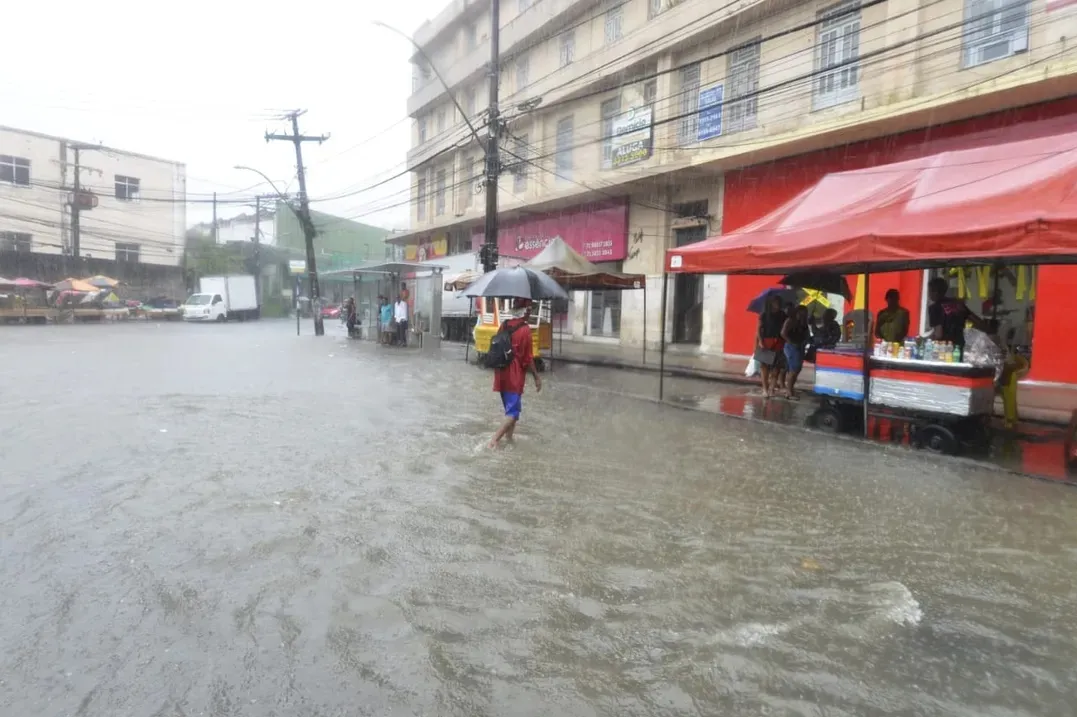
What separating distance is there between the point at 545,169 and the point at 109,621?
23.0 meters

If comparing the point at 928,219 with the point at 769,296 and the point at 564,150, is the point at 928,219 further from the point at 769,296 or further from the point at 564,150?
the point at 564,150

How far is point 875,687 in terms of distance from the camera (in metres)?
2.90

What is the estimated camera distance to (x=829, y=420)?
337 inches

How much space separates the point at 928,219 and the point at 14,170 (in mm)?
47569

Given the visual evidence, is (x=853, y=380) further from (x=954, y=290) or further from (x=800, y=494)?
(x=954, y=290)

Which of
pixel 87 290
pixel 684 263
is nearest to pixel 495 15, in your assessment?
pixel 684 263

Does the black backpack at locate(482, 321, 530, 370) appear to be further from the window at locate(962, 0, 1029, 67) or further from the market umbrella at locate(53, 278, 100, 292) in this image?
the market umbrella at locate(53, 278, 100, 292)

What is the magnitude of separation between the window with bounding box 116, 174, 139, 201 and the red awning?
45051 millimetres

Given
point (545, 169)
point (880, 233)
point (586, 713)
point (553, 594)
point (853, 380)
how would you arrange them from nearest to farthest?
point (586, 713) → point (553, 594) → point (880, 233) → point (853, 380) → point (545, 169)

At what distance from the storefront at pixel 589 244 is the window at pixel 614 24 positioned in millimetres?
5039

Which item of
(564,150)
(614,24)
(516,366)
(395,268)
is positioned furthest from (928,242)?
(564,150)

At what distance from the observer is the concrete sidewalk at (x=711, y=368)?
9883 mm

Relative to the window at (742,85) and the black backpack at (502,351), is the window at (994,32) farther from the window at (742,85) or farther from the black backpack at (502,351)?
the black backpack at (502,351)

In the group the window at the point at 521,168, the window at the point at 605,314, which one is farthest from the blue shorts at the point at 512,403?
the window at the point at 521,168
